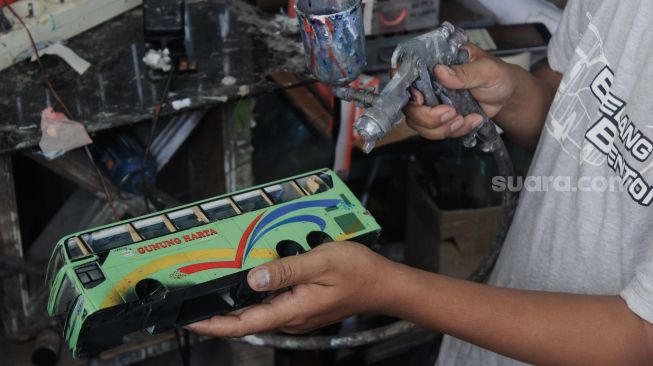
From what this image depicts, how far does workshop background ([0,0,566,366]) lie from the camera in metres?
1.54

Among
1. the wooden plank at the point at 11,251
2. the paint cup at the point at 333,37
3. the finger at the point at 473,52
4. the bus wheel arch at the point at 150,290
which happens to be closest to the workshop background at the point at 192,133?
the wooden plank at the point at 11,251

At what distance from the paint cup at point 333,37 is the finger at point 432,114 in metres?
0.15

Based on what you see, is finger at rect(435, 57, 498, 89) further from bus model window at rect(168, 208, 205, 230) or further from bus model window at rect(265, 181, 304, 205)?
Answer: bus model window at rect(168, 208, 205, 230)

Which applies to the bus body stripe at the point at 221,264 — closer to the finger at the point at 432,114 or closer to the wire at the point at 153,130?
the finger at the point at 432,114

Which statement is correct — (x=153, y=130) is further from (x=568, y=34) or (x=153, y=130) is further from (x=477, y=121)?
(x=568, y=34)

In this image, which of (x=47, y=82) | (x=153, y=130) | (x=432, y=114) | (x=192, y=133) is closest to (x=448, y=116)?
(x=432, y=114)

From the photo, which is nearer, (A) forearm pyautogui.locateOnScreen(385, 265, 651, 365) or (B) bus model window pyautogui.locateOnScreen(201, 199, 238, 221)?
(A) forearm pyautogui.locateOnScreen(385, 265, 651, 365)

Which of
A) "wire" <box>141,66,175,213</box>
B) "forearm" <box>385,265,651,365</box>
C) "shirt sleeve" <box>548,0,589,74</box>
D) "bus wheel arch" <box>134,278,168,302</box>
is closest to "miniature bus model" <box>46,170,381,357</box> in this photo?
"bus wheel arch" <box>134,278,168,302</box>

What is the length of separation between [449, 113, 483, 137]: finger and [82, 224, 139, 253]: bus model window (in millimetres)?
431

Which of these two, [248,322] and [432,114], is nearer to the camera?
[248,322]

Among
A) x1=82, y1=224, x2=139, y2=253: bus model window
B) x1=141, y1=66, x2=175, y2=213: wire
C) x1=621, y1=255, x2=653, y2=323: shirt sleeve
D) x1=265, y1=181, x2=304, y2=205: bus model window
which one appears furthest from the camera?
x1=141, y1=66, x2=175, y2=213: wire

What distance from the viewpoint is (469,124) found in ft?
3.68

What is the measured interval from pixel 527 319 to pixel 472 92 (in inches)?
13.2

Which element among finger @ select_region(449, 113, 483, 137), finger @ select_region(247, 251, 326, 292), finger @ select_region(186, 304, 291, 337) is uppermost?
finger @ select_region(449, 113, 483, 137)
